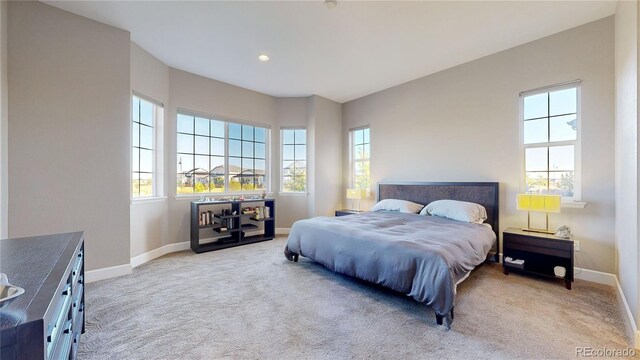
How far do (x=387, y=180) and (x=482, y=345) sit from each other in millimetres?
3399

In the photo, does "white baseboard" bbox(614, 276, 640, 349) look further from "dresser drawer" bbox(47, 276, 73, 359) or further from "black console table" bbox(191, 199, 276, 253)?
"black console table" bbox(191, 199, 276, 253)

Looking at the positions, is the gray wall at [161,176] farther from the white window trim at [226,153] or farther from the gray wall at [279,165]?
the gray wall at [279,165]

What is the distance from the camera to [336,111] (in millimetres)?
5762

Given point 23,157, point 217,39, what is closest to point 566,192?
point 217,39

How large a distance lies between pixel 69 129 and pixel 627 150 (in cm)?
530

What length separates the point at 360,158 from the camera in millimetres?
5598

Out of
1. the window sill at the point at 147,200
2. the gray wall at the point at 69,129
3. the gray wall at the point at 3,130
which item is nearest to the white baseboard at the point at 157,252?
the gray wall at the point at 69,129

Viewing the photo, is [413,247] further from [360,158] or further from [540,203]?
[360,158]

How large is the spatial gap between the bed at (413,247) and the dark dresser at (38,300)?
2.11m

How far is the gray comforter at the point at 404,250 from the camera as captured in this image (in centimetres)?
203

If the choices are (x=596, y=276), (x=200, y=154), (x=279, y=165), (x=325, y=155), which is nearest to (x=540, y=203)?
(x=596, y=276)

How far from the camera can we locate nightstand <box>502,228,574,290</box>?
267 cm

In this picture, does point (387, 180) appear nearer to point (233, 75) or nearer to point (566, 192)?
point (566, 192)

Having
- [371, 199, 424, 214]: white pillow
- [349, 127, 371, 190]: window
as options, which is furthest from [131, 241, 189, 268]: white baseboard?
[349, 127, 371, 190]: window
